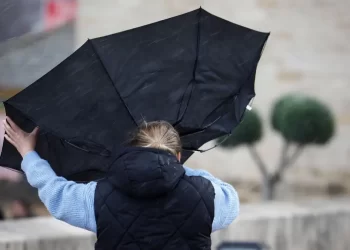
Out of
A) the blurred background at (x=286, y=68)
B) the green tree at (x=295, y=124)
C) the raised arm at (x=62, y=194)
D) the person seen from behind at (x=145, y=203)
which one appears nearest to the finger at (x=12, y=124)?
the raised arm at (x=62, y=194)

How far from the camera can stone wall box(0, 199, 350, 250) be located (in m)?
4.91

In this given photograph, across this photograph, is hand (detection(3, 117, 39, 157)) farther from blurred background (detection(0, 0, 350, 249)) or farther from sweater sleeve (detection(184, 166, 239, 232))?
blurred background (detection(0, 0, 350, 249))

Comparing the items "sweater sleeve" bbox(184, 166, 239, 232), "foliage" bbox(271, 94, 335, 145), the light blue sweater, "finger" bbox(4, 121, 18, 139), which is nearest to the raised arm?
the light blue sweater

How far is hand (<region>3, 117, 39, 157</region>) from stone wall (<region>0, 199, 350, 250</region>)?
1440 mm

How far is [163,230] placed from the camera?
3035 millimetres

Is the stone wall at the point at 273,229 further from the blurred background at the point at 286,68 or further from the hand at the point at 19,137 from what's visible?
the blurred background at the point at 286,68

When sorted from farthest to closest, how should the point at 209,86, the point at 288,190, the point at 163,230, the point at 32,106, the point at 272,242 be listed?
the point at 288,190, the point at 272,242, the point at 209,86, the point at 32,106, the point at 163,230

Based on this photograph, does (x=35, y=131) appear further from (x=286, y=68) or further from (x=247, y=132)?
(x=286, y=68)

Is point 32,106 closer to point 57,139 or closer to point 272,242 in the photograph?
point 57,139

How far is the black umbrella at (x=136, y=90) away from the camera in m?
3.41

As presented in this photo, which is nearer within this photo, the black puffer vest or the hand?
the black puffer vest

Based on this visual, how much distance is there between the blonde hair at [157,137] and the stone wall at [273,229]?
1.79 meters

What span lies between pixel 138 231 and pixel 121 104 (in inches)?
27.8

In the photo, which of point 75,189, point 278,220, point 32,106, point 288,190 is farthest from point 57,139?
point 288,190
